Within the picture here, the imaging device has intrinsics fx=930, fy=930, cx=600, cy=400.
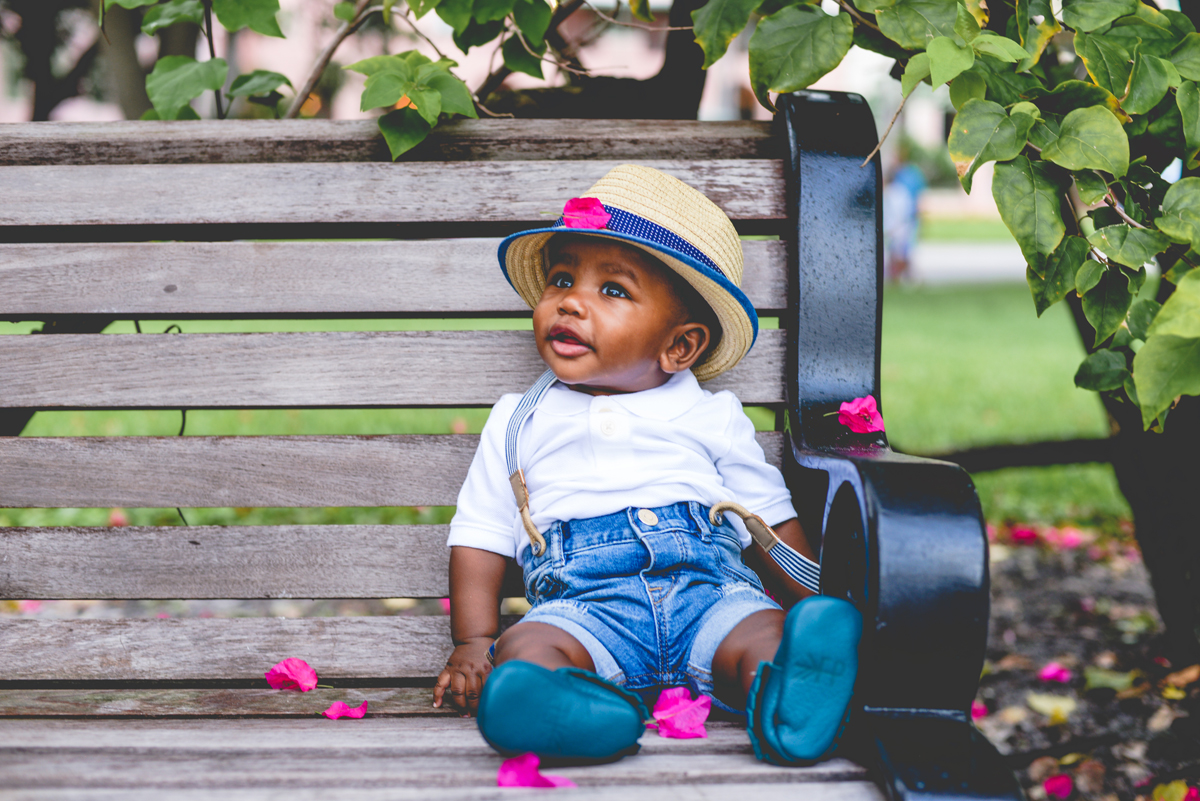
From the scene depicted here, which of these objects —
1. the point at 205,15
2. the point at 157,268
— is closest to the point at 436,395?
the point at 157,268

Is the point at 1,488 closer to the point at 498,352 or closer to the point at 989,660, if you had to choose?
the point at 498,352

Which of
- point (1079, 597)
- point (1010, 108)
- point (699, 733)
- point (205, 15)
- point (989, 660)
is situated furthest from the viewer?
point (1079, 597)

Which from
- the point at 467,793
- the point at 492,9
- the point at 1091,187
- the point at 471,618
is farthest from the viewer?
the point at 492,9

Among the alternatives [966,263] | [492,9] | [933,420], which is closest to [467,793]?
[492,9]

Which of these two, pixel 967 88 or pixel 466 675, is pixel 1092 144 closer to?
pixel 967 88

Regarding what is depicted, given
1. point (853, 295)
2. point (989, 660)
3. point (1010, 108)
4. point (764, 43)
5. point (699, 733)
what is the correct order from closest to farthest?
point (699, 733) → point (1010, 108) → point (764, 43) → point (853, 295) → point (989, 660)

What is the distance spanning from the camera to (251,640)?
1722mm

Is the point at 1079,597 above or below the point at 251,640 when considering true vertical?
below

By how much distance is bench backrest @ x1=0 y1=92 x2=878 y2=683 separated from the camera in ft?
5.80

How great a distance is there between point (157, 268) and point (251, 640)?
731mm

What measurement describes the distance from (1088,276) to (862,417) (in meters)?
0.41

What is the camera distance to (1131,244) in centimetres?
139

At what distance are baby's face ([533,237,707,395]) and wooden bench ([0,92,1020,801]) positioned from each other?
171 mm

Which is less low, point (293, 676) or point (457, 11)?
point (457, 11)
